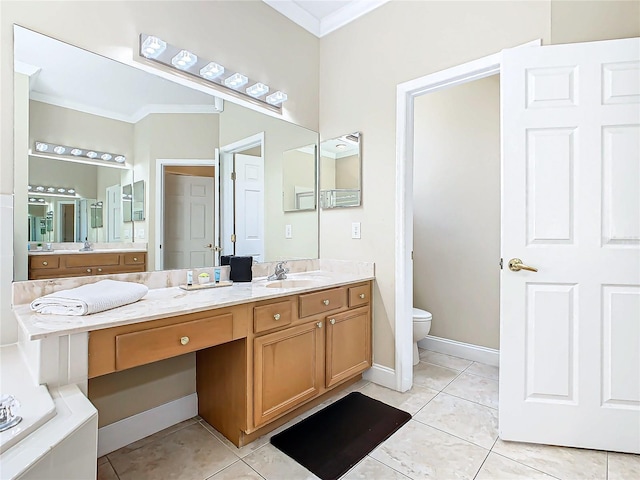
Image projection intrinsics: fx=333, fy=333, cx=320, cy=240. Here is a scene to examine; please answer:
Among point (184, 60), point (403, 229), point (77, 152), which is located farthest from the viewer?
point (403, 229)

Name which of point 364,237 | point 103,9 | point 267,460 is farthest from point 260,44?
point 267,460

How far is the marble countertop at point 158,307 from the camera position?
1146 millimetres

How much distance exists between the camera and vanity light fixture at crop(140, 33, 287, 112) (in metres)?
1.79

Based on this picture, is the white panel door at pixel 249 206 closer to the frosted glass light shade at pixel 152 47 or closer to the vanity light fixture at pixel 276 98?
the vanity light fixture at pixel 276 98

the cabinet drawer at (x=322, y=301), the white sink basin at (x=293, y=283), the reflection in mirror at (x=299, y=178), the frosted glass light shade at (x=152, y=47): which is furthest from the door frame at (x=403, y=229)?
the frosted glass light shade at (x=152, y=47)

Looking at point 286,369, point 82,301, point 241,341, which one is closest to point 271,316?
point 241,341

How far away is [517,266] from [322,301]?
1.09m

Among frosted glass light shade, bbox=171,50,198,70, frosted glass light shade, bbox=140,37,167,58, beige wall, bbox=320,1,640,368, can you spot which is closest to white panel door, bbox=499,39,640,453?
beige wall, bbox=320,1,640,368

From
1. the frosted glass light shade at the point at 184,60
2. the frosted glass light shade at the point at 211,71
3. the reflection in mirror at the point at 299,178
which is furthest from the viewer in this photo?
the reflection in mirror at the point at 299,178

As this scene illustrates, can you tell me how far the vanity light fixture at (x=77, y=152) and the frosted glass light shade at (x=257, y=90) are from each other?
0.96 metres

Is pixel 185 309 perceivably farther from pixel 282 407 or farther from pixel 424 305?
pixel 424 305

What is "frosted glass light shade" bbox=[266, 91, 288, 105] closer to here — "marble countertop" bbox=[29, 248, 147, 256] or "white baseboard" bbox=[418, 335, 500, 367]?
"marble countertop" bbox=[29, 248, 147, 256]

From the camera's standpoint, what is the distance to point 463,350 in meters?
2.99

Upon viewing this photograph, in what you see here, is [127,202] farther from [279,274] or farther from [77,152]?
[279,274]
